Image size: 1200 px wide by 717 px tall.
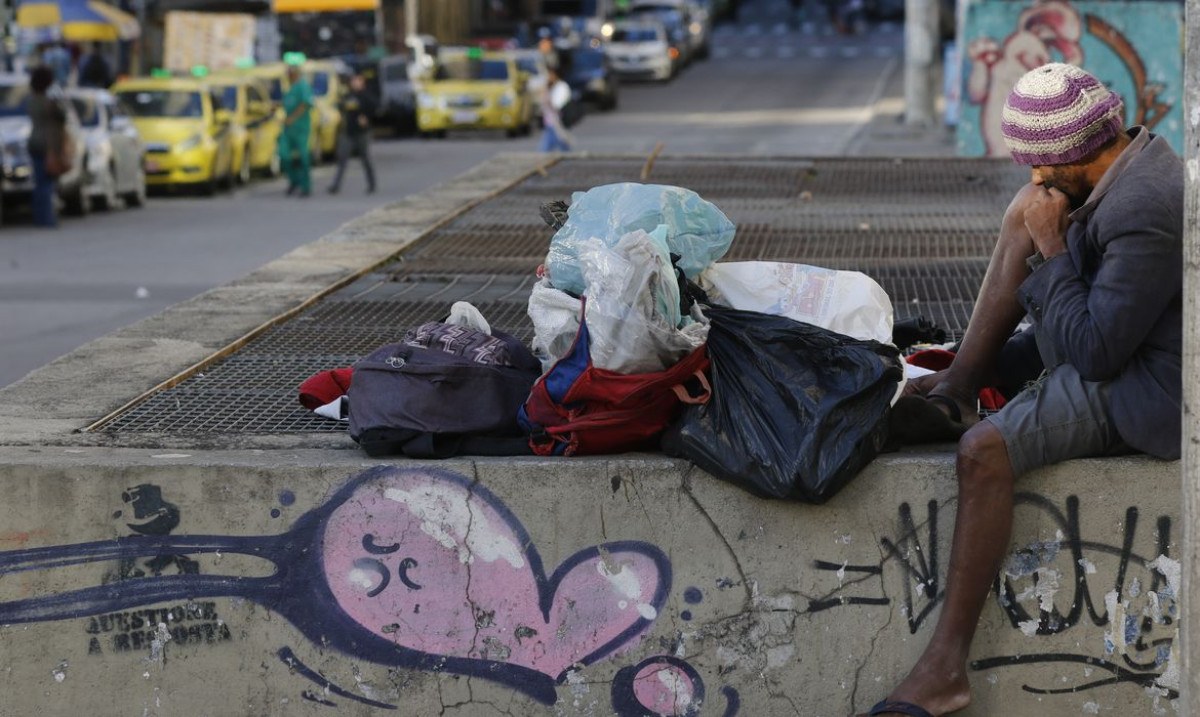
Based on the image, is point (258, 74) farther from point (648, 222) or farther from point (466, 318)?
point (648, 222)

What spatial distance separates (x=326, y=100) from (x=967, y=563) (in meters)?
25.1

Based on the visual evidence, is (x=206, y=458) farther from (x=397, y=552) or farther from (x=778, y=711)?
(x=778, y=711)

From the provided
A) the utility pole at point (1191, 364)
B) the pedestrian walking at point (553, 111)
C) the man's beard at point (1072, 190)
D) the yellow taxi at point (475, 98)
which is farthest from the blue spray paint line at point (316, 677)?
the yellow taxi at point (475, 98)

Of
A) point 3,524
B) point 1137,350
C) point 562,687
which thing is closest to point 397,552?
point 562,687

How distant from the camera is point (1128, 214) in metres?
4.09

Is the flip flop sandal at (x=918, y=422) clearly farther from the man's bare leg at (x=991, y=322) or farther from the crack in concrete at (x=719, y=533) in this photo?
the crack in concrete at (x=719, y=533)

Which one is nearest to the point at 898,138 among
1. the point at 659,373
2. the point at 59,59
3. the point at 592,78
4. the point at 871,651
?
the point at 592,78

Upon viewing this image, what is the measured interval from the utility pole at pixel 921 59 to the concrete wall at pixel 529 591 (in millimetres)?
25015

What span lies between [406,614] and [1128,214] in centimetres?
209

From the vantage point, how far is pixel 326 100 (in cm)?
2844

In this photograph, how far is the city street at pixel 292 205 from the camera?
1283 centimetres

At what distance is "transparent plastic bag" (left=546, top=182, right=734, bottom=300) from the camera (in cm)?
488

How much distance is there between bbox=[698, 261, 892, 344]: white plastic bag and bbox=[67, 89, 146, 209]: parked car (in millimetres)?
15597

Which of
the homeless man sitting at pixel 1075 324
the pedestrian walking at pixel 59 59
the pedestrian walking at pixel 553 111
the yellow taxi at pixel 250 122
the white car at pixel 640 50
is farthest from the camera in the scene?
the white car at pixel 640 50
